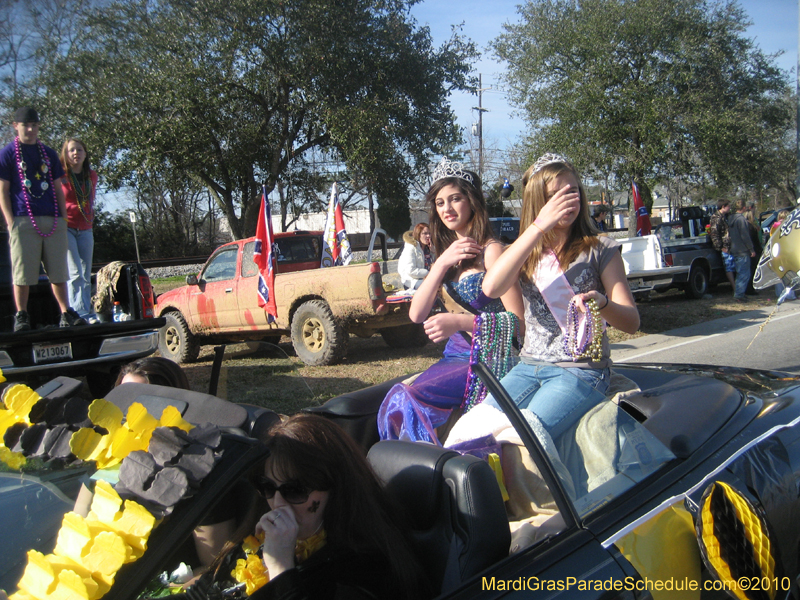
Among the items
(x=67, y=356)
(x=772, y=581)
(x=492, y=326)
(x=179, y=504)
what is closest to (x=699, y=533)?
(x=772, y=581)

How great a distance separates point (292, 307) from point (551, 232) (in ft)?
19.8

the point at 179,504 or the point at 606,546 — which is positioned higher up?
the point at 179,504

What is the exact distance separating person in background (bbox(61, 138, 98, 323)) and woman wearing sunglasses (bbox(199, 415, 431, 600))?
4.85m

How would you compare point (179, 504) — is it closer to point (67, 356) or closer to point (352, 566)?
point (352, 566)

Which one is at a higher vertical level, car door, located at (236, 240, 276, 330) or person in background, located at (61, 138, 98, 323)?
person in background, located at (61, 138, 98, 323)

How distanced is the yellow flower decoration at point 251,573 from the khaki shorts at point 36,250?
4714mm

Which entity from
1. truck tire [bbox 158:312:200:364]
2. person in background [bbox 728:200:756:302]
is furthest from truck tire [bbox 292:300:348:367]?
person in background [bbox 728:200:756:302]

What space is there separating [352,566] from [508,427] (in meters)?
0.75

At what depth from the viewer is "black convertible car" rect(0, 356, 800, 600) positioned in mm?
1497

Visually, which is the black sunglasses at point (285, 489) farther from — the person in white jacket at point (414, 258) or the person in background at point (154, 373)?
the person in white jacket at point (414, 258)

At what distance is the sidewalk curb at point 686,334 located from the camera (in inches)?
340

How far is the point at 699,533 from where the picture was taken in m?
1.82

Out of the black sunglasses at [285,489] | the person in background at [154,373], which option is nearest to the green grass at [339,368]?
the person in background at [154,373]

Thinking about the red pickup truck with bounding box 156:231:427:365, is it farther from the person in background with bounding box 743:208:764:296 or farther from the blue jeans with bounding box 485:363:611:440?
the person in background with bounding box 743:208:764:296
